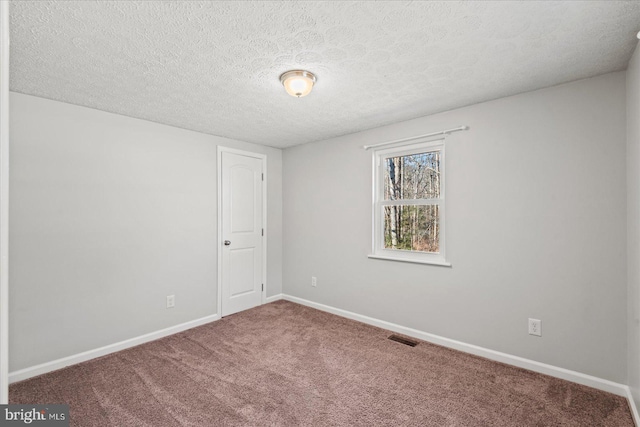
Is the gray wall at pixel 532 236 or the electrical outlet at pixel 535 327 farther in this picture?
the electrical outlet at pixel 535 327

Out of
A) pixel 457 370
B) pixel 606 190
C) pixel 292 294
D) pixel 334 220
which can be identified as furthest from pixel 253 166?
pixel 606 190

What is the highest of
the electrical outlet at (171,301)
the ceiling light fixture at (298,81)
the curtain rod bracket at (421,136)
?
the ceiling light fixture at (298,81)

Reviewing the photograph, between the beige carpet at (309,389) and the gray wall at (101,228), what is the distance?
343 mm

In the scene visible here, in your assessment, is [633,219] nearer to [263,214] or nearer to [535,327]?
[535,327]

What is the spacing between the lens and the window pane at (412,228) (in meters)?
3.25

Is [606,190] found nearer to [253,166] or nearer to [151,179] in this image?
[253,166]

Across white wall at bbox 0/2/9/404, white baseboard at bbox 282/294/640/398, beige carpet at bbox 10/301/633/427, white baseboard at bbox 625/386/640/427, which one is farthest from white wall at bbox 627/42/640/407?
white wall at bbox 0/2/9/404

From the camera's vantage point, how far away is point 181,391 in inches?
90.4

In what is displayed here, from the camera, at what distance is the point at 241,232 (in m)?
4.19

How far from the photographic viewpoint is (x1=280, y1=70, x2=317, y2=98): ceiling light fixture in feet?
7.14

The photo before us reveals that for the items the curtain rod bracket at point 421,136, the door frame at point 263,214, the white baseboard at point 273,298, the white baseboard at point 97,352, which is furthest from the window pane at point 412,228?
the white baseboard at point 97,352

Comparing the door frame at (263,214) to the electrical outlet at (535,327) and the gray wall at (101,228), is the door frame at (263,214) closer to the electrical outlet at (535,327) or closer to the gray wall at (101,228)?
the gray wall at (101,228)

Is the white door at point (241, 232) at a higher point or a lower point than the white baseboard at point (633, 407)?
higher

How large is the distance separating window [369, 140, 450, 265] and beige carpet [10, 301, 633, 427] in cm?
98
